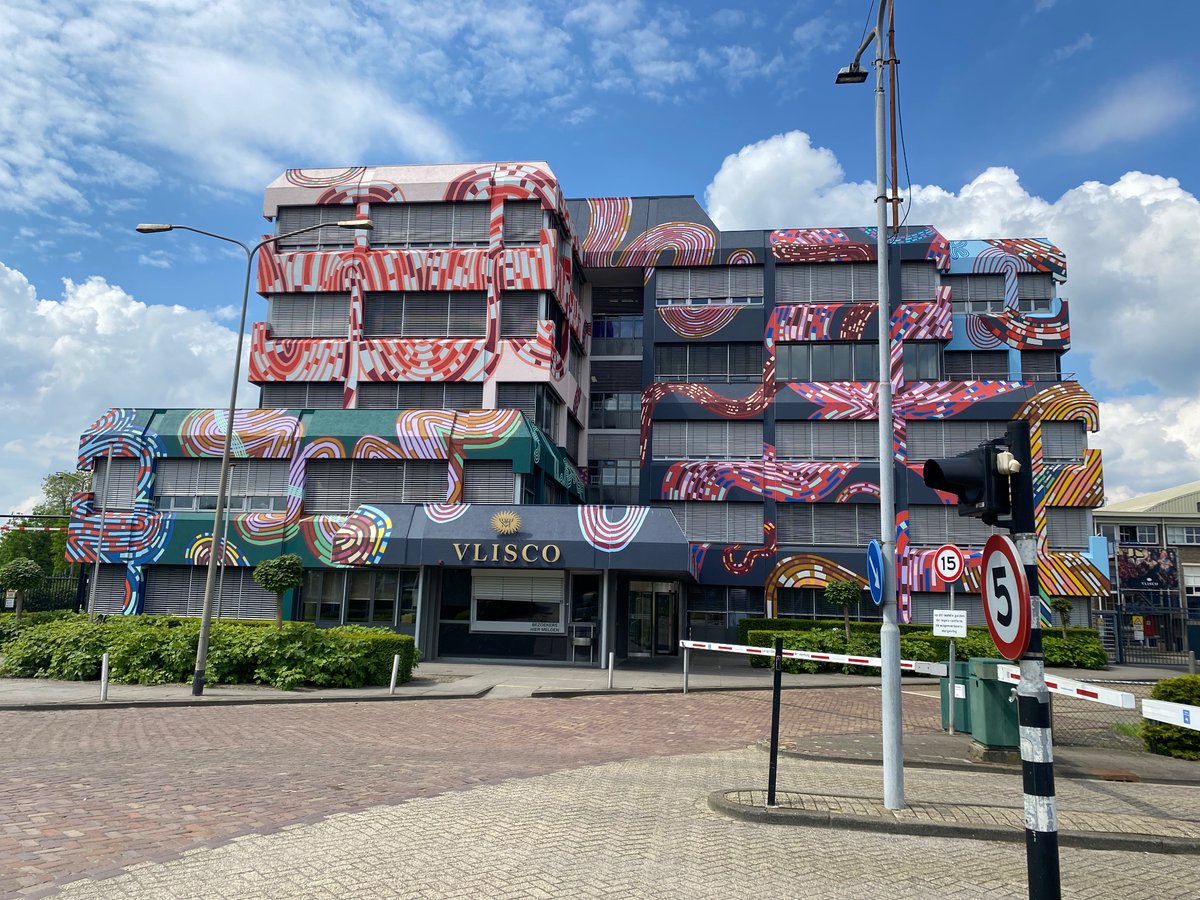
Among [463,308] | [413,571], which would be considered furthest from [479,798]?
[463,308]

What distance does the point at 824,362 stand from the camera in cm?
3988

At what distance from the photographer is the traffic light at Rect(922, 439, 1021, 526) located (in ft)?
16.2

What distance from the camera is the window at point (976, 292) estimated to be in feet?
134

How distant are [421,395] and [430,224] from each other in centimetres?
729

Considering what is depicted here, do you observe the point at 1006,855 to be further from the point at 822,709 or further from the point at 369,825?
the point at 822,709

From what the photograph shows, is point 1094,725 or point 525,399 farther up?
point 525,399

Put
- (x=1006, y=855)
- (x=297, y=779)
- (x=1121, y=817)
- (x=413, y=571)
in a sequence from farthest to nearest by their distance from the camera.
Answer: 1. (x=413, y=571)
2. (x=297, y=779)
3. (x=1121, y=817)
4. (x=1006, y=855)

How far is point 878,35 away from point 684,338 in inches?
1228

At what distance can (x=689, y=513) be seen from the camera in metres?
39.1

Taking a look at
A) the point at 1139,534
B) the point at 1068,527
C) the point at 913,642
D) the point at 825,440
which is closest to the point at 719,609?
the point at 825,440

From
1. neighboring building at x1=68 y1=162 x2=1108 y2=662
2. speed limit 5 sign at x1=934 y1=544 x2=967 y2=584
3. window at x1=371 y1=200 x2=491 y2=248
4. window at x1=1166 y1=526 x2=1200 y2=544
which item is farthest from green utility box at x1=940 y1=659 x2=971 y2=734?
window at x1=1166 y1=526 x2=1200 y2=544

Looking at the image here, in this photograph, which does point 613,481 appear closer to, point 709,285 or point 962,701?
point 709,285

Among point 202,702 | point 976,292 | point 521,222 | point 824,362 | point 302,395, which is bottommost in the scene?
point 202,702

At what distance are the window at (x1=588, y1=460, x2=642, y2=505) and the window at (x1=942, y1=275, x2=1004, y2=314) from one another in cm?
1661
